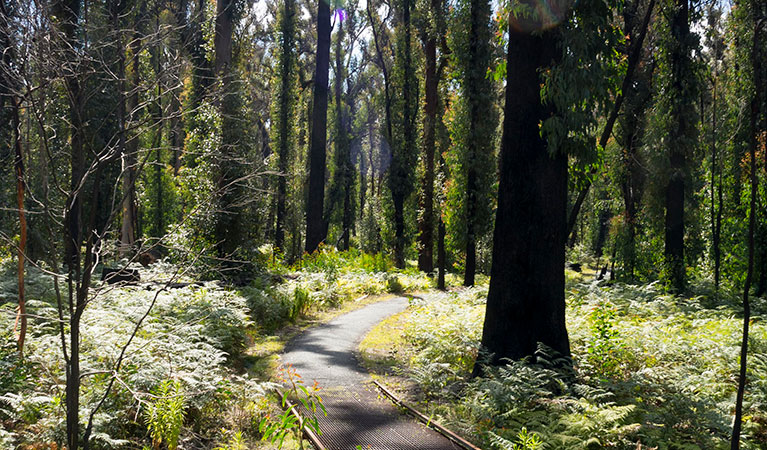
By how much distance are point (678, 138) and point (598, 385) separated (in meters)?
11.4

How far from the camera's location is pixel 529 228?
663 centimetres

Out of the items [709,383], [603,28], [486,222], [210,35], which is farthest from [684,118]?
[210,35]

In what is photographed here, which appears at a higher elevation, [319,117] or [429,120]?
[429,120]

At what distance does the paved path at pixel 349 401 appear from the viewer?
5020 mm

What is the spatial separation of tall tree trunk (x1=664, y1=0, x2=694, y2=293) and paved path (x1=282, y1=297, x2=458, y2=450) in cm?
1021

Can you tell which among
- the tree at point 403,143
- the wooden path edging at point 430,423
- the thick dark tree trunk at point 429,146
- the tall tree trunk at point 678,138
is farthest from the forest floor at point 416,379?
the tree at point 403,143

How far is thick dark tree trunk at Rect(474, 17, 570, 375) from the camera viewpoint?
21.7 ft

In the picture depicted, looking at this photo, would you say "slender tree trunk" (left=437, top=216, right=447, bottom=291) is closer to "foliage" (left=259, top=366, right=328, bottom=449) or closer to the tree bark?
the tree bark

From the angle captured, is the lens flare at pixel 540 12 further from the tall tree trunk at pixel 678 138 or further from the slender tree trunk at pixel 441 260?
the slender tree trunk at pixel 441 260

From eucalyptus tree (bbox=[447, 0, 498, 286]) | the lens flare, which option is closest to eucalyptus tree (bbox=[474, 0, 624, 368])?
the lens flare

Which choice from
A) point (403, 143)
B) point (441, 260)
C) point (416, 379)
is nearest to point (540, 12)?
point (416, 379)

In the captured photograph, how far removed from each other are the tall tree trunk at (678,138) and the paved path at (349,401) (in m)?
10.2

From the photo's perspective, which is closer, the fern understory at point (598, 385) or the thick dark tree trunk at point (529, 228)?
the fern understory at point (598, 385)

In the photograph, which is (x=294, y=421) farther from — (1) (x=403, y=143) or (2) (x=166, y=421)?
(1) (x=403, y=143)
